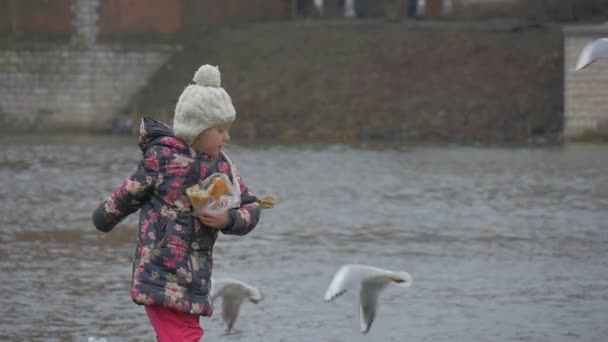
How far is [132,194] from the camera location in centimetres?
592

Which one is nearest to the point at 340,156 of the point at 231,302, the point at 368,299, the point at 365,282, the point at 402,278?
the point at 231,302

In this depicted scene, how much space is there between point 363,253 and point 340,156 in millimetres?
15213

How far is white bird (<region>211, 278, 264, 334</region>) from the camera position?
26.0 feet

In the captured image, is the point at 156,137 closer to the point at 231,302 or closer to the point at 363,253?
the point at 231,302

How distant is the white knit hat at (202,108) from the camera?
5.96 metres

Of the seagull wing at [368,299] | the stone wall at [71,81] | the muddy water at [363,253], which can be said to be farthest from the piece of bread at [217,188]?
the stone wall at [71,81]

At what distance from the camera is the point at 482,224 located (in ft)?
49.2

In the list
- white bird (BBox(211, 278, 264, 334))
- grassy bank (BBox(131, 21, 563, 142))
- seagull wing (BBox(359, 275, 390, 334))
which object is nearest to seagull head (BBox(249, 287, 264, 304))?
white bird (BBox(211, 278, 264, 334))

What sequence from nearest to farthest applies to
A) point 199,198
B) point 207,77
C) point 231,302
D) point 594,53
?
point 199,198
point 207,77
point 231,302
point 594,53

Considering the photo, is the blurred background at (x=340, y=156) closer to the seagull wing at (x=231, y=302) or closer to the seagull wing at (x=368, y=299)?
the seagull wing at (x=231, y=302)

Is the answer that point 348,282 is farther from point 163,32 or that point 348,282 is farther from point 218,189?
point 163,32

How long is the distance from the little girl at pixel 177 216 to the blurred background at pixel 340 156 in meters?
2.58

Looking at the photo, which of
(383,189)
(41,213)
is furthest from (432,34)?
(41,213)

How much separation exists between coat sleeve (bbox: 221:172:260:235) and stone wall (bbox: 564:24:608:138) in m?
27.2
